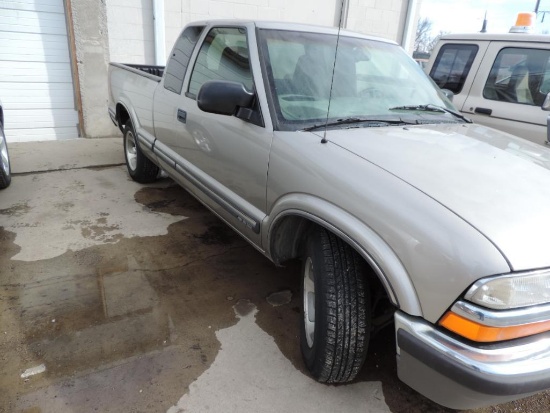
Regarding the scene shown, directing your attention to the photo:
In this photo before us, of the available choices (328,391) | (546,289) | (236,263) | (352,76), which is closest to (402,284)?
(546,289)

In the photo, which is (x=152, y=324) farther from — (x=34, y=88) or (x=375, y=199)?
(x=34, y=88)

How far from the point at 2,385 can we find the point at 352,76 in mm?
2726

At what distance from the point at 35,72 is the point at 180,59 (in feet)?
14.1

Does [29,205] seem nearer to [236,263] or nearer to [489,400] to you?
[236,263]

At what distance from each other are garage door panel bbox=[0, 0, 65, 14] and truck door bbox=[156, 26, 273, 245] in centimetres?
437

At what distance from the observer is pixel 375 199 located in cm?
183

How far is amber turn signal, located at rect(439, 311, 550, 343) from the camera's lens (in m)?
1.56

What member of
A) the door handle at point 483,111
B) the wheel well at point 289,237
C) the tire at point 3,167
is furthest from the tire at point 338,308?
the tire at point 3,167

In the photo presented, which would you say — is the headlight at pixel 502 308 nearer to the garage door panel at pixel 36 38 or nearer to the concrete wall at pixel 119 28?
the concrete wall at pixel 119 28

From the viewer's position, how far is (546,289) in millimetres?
1583

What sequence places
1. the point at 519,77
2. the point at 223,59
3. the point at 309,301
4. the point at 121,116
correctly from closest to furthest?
the point at 309,301 → the point at 223,59 → the point at 519,77 → the point at 121,116

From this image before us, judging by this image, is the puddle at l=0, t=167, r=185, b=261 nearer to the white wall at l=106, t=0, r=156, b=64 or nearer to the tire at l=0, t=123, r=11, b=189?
the tire at l=0, t=123, r=11, b=189

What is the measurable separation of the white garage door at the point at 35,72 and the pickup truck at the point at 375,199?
4.41 metres

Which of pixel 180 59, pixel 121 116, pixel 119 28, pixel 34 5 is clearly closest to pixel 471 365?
pixel 180 59
